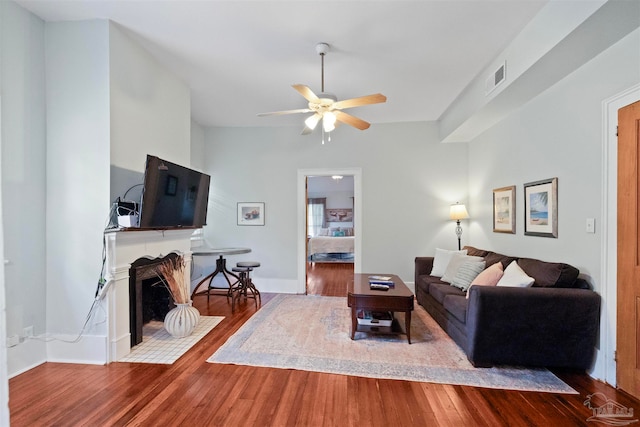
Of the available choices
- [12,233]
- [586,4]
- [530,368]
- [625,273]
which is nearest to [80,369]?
[12,233]

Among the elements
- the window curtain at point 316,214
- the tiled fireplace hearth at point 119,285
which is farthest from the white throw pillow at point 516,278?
the window curtain at point 316,214

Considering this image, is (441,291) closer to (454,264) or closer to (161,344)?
(454,264)

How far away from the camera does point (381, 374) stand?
255 cm

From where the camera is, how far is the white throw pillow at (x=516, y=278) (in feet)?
8.95

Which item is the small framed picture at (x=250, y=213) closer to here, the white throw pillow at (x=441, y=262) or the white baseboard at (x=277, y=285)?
the white baseboard at (x=277, y=285)

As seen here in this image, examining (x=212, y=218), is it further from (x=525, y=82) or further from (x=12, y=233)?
(x=525, y=82)

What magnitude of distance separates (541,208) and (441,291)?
4.39 ft

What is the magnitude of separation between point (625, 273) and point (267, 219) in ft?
14.8

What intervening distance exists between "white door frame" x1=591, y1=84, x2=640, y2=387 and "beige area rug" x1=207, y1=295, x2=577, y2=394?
15.6 inches

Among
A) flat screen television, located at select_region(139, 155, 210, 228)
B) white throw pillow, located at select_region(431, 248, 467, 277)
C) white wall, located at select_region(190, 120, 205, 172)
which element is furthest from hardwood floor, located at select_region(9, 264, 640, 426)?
white wall, located at select_region(190, 120, 205, 172)

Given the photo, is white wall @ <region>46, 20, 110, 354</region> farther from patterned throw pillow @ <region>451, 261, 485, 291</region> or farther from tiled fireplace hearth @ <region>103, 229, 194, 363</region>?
patterned throw pillow @ <region>451, 261, 485, 291</region>

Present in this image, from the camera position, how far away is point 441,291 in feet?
11.6

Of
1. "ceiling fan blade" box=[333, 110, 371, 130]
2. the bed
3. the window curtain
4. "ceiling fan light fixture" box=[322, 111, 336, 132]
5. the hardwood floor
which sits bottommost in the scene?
the hardwood floor

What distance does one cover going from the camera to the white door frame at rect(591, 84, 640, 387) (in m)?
2.37
